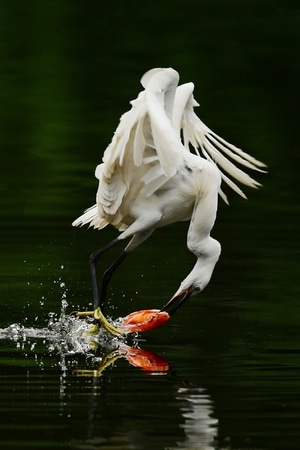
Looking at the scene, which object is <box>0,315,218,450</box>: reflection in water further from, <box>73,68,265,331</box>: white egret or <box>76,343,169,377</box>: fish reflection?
<box>73,68,265,331</box>: white egret

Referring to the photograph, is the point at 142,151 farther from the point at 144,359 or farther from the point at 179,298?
the point at 144,359

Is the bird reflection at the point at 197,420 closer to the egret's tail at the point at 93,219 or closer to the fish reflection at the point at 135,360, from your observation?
the fish reflection at the point at 135,360

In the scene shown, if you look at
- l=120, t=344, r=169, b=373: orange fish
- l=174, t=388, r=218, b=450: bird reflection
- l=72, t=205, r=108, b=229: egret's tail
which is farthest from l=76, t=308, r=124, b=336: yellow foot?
l=174, t=388, r=218, b=450: bird reflection

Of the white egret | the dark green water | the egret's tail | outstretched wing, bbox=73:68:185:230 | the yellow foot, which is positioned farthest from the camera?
the egret's tail

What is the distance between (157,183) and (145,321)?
109 cm

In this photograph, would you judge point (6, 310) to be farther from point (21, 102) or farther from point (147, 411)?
point (21, 102)

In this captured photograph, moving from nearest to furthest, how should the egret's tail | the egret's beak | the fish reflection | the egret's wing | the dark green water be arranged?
the dark green water < the fish reflection < the egret's beak < the egret's tail < the egret's wing

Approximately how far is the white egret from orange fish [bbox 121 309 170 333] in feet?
0.61

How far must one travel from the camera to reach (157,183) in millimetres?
10977

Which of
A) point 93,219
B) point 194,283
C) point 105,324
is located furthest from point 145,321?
point 93,219

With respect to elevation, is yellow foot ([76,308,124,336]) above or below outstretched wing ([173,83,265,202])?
below

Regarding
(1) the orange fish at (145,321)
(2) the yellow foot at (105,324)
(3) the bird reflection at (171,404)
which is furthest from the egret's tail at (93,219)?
(3) the bird reflection at (171,404)

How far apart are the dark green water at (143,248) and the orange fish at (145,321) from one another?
12cm

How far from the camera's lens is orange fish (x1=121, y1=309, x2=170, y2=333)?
10406 millimetres
